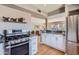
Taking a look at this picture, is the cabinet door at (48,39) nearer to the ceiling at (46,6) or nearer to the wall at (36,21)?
the wall at (36,21)

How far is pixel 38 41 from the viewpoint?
1786 millimetres

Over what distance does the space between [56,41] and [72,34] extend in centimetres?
32

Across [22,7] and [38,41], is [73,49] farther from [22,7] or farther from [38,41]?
[22,7]

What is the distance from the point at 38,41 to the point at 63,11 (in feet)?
2.39

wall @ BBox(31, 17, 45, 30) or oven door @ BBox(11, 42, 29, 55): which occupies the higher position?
wall @ BBox(31, 17, 45, 30)

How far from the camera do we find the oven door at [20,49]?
1.52 metres

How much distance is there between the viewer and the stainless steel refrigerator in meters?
1.57

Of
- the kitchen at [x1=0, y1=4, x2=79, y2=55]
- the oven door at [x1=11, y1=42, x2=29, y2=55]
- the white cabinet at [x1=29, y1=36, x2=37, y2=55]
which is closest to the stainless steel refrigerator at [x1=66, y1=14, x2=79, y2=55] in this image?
the kitchen at [x1=0, y1=4, x2=79, y2=55]

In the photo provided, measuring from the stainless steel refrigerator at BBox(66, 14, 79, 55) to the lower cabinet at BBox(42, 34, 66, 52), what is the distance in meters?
0.10

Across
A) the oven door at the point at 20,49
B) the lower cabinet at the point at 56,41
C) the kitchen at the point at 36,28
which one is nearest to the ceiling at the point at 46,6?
the kitchen at the point at 36,28

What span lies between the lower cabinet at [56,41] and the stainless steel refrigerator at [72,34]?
99 millimetres

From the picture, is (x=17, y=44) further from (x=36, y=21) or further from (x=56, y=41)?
(x=56, y=41)

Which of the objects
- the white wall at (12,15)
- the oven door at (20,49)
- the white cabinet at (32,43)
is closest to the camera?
the white wall at (12,15)

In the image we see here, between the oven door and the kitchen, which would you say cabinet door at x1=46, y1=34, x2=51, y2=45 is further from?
the oven door
